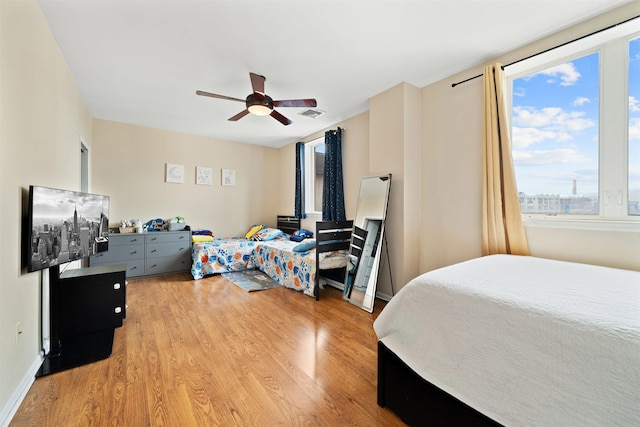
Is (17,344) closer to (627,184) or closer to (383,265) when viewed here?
(383,265)

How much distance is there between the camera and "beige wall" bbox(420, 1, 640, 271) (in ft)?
6.19

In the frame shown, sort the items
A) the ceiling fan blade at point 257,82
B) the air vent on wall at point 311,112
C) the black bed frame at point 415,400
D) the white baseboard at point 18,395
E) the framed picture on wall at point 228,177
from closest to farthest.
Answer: the black bed frame at point 415,400, the white baseboard at point 18,395, the ceiling fan blade at point 257,82, the air vent on wall at point 311,112, the framed picture on wall at point 228,177

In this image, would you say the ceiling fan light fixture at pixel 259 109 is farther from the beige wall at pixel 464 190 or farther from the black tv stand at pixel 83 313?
the black tv stand at pixel 83 313

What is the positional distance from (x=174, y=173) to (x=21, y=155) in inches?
130

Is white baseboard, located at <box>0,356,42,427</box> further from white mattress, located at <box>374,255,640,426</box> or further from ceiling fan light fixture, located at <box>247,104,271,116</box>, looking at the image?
ceiling fan light fixture, located at <box>247,104,271,116</box>

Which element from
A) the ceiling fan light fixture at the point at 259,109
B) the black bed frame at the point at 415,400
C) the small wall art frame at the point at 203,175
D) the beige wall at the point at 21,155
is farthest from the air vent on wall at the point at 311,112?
the black bed frame at the point at 415,400

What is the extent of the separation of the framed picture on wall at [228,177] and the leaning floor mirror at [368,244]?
10.4 feet

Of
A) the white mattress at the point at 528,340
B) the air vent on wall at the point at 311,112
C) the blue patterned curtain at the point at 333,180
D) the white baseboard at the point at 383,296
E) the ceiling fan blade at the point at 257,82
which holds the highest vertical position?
the air vent on wall at the point at 311,112

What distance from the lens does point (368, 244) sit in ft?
10.2

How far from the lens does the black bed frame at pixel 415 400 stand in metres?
1.09

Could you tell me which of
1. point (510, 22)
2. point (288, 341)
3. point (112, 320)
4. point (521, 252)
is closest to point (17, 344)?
point (112, 320)

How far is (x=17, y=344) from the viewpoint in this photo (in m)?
1.55

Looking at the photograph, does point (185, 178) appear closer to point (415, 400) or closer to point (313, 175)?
point (313, 175)

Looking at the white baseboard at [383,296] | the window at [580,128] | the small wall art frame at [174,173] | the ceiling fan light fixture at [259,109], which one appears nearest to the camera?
the window at [580,128]
